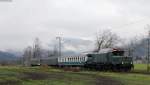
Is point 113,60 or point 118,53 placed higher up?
point 118,53

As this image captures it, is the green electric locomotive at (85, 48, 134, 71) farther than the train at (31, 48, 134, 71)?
No

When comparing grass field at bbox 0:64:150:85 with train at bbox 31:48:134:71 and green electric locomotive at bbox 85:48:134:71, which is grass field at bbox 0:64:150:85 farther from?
train at bbox 31:48:134:71

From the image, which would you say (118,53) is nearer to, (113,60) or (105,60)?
(113,60)

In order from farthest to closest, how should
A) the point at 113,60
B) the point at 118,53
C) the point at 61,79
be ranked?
the point at 118,53 < the point at 113,60 < the point at 61,79

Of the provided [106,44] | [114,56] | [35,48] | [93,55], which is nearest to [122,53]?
[114,56]

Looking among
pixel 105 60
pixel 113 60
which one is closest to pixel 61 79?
pixel 113 60

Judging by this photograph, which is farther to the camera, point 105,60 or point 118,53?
point 105,60

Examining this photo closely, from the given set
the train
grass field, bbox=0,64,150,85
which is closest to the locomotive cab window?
the train

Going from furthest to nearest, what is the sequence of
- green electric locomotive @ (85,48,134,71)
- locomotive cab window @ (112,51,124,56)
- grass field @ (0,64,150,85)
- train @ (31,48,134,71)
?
locomotive cab window @ (112,51,124,56) < train @ (31,48,134,71) < green electric locomotive @ (85,48,134,71) < grass field @ (0,64,150,85)

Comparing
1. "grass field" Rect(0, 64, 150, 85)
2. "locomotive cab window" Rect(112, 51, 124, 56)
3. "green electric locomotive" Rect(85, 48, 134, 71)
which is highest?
"locomotive cab window" Rect(112, 51, 124, 56)

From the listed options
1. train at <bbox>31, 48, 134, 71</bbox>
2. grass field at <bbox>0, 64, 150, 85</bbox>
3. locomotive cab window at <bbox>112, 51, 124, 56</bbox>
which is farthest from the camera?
locomotive cab window at <bbox>112, 51, 124, 56</bbox>

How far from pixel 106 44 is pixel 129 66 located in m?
83.5

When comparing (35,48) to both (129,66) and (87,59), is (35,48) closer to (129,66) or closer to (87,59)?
(87,59)

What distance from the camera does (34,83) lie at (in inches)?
1082
